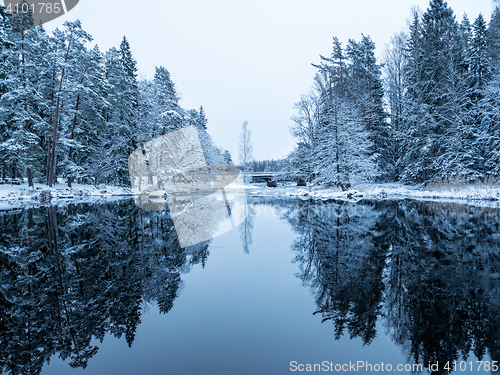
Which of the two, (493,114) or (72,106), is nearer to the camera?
(493,114)

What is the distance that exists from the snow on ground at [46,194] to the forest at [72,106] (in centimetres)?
155

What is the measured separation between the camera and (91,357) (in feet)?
9.93

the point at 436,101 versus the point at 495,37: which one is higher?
the point at 495,37

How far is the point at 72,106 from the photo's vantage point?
29906 mm

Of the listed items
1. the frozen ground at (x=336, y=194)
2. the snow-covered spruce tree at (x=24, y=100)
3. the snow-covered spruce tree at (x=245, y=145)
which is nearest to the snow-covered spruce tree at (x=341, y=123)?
the frozen ground at (x=336, y=194)

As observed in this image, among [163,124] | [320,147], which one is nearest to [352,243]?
[320,147]

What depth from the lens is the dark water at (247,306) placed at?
3010 mm

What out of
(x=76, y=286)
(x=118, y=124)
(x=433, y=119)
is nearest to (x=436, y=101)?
(x=433, y=119)

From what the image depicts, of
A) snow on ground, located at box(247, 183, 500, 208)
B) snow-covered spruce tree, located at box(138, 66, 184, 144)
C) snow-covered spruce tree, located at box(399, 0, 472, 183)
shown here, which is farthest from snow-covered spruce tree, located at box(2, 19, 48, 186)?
snow-covered spruce tree, located at box(399, 0, 472, 183)

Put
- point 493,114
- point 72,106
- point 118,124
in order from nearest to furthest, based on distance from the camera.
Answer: point 493,114 → point 72,106 → point 118,124

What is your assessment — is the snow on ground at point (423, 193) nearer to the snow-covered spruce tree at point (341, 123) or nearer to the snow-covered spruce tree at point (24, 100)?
the snow-covered spruce tree at point (341, 123)

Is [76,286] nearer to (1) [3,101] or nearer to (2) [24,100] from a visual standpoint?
(1) [3,101]

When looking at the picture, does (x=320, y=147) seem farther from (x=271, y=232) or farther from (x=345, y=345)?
(x=345, y=345)

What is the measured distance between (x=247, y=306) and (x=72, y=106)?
111 feet
